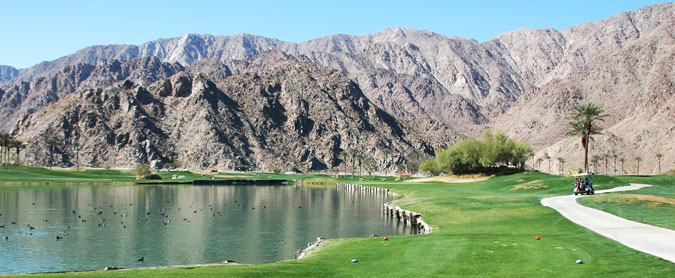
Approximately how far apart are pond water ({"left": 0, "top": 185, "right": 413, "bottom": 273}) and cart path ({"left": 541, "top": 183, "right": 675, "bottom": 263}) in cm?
1224

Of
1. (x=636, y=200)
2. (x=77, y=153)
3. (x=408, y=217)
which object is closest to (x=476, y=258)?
(x=636, y=200)

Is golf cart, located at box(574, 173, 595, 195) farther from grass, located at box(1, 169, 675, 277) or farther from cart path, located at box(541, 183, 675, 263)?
grass, located at box(1, 169, 675, 277)

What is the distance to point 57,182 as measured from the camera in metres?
105

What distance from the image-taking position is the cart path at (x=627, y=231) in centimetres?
2022

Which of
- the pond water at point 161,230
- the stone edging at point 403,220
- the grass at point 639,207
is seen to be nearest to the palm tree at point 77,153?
the pond water at point 161,230

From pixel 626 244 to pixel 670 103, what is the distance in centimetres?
19535

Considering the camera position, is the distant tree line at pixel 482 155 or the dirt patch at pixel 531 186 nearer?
the dirt patch at pixel 531 186

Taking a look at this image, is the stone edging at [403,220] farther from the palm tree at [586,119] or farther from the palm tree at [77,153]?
the palm tree at [77,153]

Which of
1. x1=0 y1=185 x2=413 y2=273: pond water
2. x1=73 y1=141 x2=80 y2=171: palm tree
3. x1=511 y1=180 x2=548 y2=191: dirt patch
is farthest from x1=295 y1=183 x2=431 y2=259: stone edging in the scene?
x1=73 y1=141 x2=80 y2=171: palm tree

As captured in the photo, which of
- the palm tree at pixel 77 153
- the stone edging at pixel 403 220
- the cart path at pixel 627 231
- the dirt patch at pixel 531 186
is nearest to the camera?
the cart path at pixel 627 231

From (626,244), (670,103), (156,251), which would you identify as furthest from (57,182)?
(670,103)

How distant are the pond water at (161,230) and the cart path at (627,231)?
12.2 meters

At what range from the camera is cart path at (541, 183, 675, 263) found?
2022 centimetres

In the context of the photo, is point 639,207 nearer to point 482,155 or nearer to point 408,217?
point 408,217
